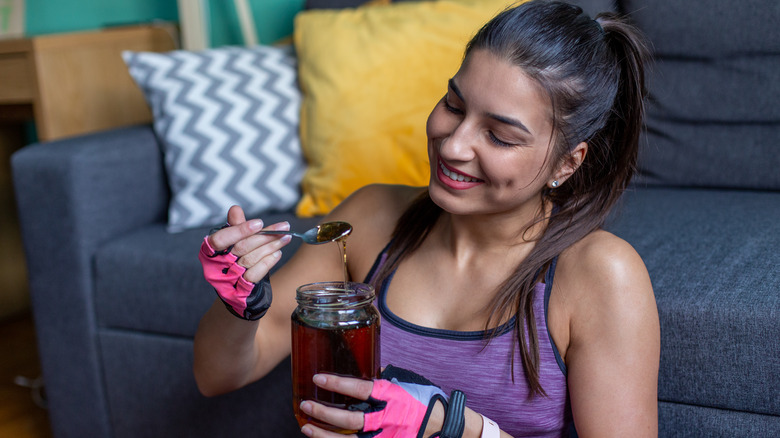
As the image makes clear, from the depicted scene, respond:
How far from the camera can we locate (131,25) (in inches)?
97.0

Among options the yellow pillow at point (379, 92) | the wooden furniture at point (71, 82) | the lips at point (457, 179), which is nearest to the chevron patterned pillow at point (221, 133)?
the yellow pillow at point (379, 92)

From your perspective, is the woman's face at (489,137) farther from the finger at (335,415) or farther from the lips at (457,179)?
the finger at (335,415)

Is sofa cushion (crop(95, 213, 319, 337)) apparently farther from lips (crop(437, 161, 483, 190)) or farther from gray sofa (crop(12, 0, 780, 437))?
lips (crop(437, 161, 483, 190))

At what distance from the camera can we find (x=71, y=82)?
84.0 inches

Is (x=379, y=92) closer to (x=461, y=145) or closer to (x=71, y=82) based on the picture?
(x=461, y=145)

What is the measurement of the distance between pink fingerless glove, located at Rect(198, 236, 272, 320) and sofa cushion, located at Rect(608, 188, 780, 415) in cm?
63

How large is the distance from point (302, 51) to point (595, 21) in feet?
3.19

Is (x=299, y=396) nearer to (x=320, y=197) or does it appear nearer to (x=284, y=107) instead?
(x=320, y=197)

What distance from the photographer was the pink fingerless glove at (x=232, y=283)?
33.2 inches

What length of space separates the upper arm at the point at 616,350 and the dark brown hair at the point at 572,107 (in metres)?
0.06

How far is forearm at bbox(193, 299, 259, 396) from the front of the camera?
996 mm

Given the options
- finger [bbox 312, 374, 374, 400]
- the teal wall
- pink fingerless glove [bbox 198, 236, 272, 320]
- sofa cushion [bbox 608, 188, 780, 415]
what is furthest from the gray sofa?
the teal wall

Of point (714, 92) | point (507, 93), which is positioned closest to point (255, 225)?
point (507, 93)

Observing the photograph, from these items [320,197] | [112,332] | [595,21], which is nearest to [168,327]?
[112,332]
